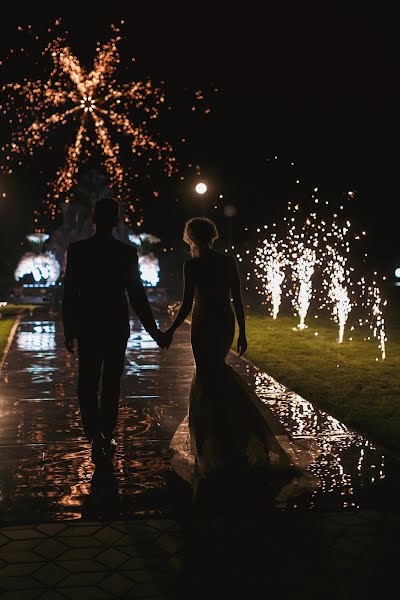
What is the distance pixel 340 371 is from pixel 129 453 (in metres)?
6.98

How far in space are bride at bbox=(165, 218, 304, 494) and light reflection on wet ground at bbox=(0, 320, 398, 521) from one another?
15.2 inches

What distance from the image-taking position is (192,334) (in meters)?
6.95

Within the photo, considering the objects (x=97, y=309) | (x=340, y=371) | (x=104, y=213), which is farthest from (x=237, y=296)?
(x=340, y=371)

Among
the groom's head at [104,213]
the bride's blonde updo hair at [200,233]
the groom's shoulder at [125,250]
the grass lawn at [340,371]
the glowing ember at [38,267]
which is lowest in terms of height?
the grass lawn at [340,371]

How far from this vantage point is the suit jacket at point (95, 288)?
23.8ft

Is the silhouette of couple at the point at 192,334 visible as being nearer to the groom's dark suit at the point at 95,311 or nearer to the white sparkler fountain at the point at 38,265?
the groom's dark suit at the point at 95,311

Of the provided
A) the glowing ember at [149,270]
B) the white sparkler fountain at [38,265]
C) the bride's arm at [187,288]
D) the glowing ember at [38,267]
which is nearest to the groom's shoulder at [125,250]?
the bride's arm at [187,288]

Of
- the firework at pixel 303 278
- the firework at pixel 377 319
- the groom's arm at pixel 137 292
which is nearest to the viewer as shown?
the groom's arm at pixel 137 292

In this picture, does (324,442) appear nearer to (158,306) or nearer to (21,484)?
(21,484)

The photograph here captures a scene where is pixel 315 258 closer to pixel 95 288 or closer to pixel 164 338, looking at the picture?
pixel 164 338

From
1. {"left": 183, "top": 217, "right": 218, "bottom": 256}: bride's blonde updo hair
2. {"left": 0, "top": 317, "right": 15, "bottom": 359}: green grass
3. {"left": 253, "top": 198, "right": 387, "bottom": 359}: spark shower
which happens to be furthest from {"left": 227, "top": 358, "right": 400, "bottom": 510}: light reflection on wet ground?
{"left": 253, "top": 198, "right": 387, "bottom": 359}: spark shower

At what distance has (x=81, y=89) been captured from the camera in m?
26.2

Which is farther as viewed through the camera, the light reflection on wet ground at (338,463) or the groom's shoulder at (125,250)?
the groom's shoulder at (125,250)

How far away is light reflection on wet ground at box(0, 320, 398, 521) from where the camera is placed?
5.92 meters
